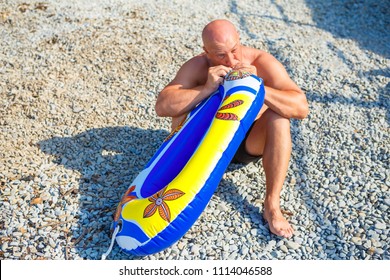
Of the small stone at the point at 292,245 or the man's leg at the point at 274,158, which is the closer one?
the small stone at the point at 292,245

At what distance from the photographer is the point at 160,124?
4.41 metres

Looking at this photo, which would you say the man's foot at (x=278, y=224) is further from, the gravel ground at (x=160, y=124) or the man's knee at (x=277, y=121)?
the man's knee at (x=277, y=121)

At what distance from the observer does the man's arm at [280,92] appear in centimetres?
330

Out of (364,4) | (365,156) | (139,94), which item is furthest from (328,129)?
(364,4)

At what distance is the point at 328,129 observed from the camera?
429 cm

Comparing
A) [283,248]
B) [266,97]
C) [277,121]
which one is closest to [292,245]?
[283,248]

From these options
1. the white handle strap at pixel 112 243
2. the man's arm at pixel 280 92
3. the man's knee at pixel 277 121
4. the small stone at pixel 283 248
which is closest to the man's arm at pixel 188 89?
the man's arm at pixel 280 92

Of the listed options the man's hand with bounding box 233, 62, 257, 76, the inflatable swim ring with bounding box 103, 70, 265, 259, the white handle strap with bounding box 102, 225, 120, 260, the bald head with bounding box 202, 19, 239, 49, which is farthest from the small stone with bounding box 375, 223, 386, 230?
the white handle strap with bounding box 102, 225, 120, 260

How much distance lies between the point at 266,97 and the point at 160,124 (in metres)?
1.38

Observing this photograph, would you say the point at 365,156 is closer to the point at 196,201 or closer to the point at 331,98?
the point at 331,98

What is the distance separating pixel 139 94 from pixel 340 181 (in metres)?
2.12

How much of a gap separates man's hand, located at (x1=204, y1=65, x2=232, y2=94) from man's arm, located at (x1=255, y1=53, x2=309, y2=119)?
30 centimetres

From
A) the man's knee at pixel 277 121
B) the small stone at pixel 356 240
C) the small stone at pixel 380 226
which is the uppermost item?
the man's knee at pixel 277 121

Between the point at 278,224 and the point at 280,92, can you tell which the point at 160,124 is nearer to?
the point at 280,92
